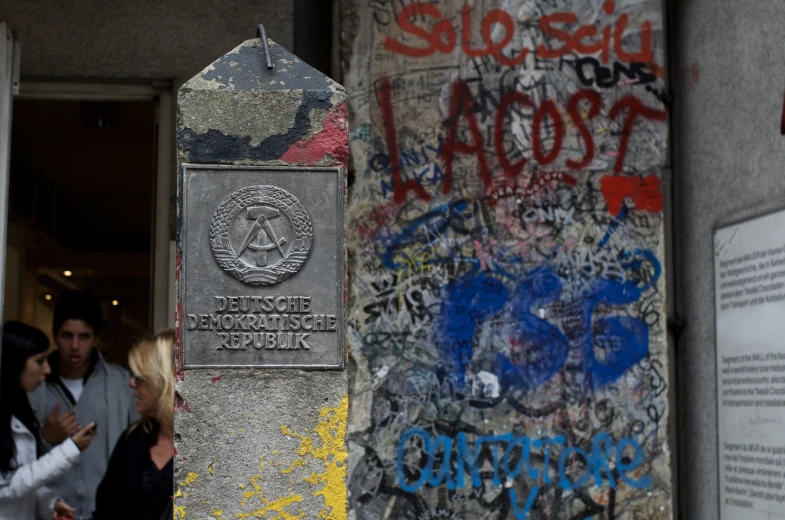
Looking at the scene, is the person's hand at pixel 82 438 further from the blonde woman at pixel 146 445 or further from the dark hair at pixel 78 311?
the dark hair at pixel 78 311

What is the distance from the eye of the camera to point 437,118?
5398 millimetres

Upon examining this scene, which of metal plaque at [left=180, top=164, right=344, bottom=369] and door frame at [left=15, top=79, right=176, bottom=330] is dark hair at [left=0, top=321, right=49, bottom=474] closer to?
door frame at [left=15, top=79, right=176, bottom=330]

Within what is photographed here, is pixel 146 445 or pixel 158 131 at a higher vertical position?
pixel 158 131

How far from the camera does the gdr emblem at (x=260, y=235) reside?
10.1 feet

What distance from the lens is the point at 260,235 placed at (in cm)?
309

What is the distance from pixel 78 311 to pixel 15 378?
80 cm

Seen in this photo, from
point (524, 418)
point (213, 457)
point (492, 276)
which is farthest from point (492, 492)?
point (213, 457)

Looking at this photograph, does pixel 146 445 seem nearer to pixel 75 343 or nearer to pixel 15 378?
pixel 15 378

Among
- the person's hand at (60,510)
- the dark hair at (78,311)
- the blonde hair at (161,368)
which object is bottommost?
the person's hand at (60,510)

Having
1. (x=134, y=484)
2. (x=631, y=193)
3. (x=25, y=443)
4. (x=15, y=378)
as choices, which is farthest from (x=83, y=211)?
(x=134, y=484)

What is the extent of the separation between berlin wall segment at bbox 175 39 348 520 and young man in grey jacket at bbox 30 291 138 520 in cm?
231

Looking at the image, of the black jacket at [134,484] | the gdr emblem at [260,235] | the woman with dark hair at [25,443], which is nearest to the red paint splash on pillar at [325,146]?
the gdr emblem at [260,235]

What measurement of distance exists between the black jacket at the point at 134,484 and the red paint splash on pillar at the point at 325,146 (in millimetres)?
1117

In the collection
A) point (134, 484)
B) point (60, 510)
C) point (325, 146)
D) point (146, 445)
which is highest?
point (325, 146)
